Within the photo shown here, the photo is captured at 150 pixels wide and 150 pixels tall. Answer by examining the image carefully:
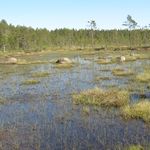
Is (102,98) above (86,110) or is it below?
above

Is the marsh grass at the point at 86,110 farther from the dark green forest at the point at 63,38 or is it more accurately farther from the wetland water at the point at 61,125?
the dark green forest at the point at 63,38

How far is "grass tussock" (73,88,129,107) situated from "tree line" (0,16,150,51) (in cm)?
8799

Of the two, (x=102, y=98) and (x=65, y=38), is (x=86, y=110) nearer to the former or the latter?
(x=102, y=98)

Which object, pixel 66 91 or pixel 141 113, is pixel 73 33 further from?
pixel 141 113

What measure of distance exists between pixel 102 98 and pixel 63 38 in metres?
133

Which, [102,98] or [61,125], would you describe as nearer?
[61,125]

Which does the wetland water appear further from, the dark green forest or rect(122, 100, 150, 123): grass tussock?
the dark green forest

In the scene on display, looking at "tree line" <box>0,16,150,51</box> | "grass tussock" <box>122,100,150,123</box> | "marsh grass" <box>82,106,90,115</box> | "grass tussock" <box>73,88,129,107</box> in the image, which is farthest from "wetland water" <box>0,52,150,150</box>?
"tree line" <box>0,16,150,51</box>

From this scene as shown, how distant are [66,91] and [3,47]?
9098 cm

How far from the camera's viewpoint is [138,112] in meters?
18.6

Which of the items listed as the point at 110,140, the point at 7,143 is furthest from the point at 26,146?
the point at 110,140

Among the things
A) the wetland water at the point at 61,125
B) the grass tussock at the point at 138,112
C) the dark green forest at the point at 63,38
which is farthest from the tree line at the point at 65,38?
the grass tussock at the point at 138,112

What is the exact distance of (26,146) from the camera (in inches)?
579

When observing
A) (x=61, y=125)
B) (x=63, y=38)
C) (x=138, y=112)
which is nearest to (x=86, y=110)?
(x=61, y=125)
